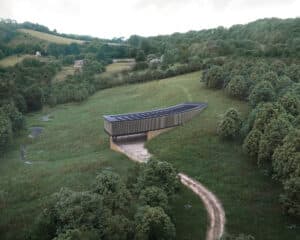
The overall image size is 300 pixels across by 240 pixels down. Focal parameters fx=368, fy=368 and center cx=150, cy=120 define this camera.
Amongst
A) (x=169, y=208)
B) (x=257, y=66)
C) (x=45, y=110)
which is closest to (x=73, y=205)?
(x=169, y=208)

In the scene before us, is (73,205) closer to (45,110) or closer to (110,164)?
(110,164)

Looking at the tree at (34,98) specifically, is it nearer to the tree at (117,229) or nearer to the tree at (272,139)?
the tree at (272,139)

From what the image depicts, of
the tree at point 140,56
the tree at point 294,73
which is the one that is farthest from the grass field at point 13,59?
the tree at point 294,73

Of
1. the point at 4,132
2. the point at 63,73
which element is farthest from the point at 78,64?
the point at 4,132

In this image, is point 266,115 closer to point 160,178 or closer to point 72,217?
point 160,178

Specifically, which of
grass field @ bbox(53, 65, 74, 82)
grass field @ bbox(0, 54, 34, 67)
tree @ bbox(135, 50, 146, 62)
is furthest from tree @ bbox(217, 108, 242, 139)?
grass field @ bbox(0, 54, 34, 67)

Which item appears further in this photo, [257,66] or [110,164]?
[257,66]
